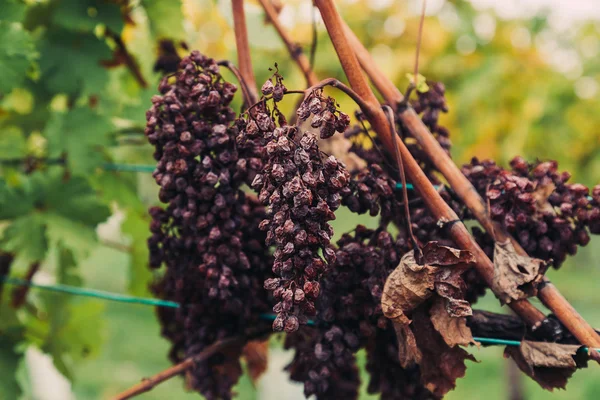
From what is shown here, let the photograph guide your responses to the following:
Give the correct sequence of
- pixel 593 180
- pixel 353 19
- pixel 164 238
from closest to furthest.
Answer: pixel 164 238, pixel 593 180, pixel 353 19

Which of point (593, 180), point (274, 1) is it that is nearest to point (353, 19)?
point (593, 180)

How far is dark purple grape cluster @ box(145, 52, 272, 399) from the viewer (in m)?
1.08

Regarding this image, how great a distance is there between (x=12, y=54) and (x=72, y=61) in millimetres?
336

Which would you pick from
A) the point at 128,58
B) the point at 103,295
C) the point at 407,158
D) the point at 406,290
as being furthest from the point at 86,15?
the point at 406,290

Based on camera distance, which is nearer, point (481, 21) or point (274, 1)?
point (274, 1)

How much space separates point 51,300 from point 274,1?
105cm

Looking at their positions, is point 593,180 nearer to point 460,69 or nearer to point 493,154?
point 493,154

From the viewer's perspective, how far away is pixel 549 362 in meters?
1.00

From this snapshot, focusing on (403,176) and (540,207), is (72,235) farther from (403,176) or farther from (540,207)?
(540,207)

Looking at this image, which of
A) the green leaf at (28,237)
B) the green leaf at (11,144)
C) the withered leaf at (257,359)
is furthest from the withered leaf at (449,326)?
the green leaf at (11,144)

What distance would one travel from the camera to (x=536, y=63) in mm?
3545

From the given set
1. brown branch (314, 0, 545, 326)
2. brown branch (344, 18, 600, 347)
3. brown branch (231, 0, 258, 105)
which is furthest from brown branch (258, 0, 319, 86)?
brown branch (314, 0, 545, 326)

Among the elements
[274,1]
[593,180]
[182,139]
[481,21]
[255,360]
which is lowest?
[255,360]

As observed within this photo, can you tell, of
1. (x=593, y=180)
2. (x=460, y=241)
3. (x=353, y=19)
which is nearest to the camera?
(x=460, y=241)
